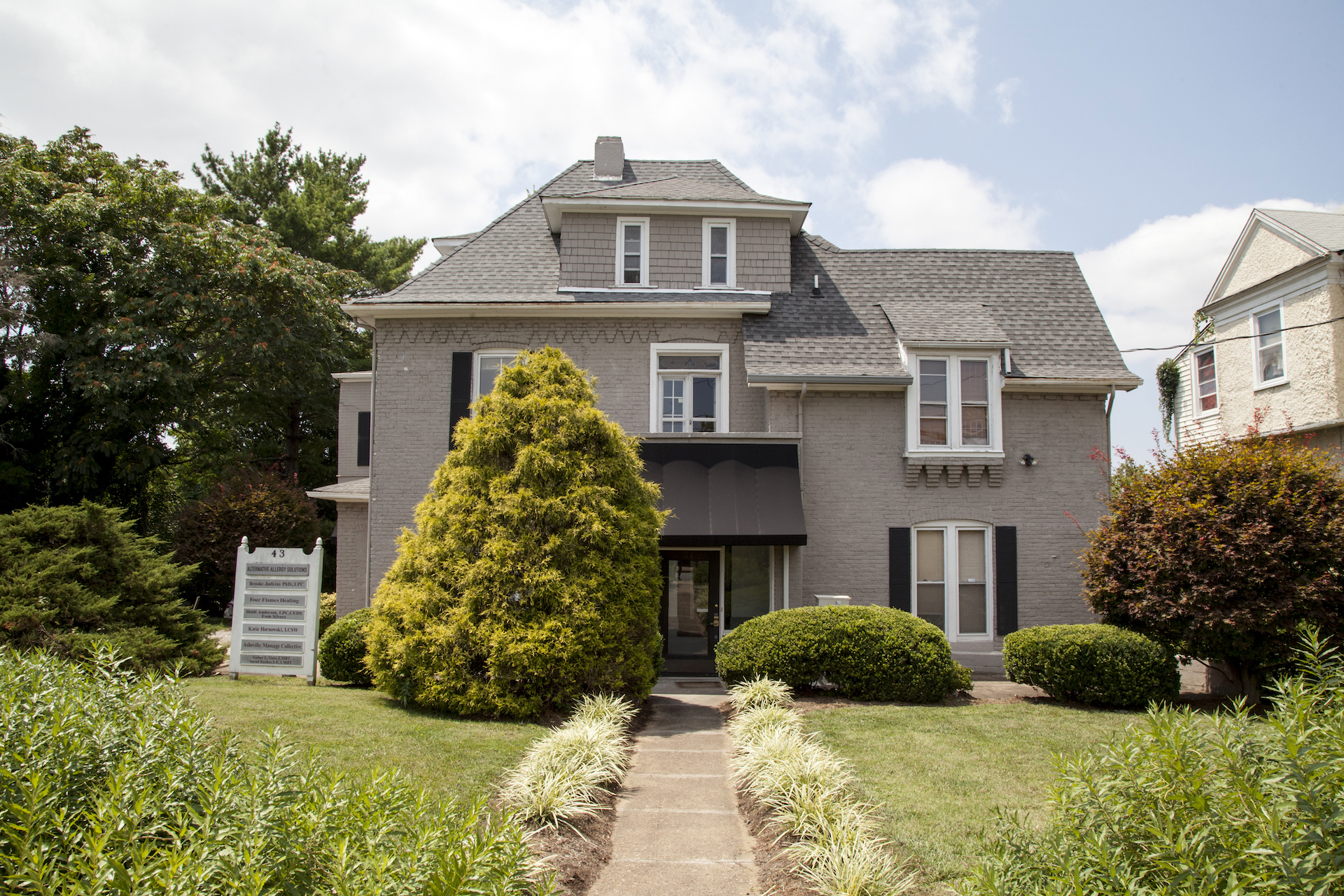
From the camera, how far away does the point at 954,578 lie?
53.2ft

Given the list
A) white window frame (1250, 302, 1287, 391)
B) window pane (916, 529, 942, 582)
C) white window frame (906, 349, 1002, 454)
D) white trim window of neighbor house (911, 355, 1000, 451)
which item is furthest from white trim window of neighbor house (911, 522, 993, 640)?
white window frame (1250, 302, 1287, 391)

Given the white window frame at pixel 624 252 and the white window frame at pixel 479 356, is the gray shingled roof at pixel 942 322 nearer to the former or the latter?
the white window frame at pixel 624 252

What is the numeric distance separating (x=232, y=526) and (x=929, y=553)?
20.5 metres

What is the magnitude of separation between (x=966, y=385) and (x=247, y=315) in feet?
71.5

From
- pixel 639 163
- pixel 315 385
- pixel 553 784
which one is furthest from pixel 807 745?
pixel 315 385

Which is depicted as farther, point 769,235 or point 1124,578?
point 769,235

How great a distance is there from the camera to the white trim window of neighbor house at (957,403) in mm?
16188

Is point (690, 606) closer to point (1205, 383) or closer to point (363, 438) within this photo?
point (363, 438)

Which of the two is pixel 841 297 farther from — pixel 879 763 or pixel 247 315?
pixel 247 315

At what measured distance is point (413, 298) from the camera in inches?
651

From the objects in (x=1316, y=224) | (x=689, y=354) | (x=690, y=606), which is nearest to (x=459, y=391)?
(x=689, y=354)

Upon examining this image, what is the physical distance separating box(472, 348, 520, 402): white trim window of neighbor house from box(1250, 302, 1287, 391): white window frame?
60.2 ft

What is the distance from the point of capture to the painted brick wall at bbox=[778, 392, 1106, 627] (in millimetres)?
16109

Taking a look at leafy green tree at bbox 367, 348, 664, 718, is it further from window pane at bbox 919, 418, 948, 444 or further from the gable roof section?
window pane at bbox 919, 418, 948, 444
